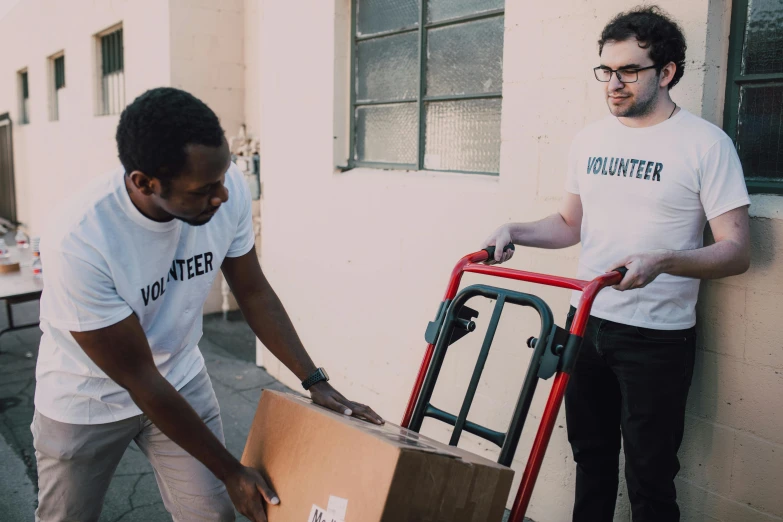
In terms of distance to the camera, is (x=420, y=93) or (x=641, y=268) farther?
(x=420, y=93)

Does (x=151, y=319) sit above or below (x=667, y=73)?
below

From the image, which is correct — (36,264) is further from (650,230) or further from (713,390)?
(713,390)

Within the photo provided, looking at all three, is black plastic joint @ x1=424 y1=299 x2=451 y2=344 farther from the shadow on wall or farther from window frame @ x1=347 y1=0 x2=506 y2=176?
window frame @ x1=347 y1=0 x2=506 y2=176

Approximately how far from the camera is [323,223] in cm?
458

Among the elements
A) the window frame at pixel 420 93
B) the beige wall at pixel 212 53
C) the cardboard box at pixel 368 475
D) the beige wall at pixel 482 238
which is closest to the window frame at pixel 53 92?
the beige wall at pixel 212 53

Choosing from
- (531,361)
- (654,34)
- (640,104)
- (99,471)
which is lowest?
(99,471)

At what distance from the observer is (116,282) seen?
6.13 feet

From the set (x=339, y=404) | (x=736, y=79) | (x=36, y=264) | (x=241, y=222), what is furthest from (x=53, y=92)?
(x=736, y=79)

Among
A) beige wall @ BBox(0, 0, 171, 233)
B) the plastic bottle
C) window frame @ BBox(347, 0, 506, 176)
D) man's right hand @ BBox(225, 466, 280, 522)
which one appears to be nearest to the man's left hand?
man's right hand @ BBox(225, 466, 280, 522)

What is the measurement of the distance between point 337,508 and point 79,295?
33.7 inches

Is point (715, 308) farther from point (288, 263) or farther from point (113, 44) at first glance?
point (113, 44)

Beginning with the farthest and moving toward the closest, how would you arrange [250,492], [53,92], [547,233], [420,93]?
[53,92] → [420,93] → [547,233] → [250,492]

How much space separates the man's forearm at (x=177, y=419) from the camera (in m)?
1.82

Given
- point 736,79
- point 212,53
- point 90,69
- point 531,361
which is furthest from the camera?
point 90,69
